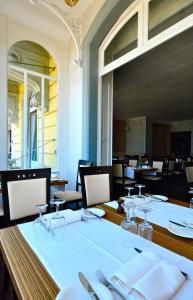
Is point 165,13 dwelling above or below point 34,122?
above

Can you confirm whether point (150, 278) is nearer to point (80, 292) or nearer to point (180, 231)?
point (80, 292)

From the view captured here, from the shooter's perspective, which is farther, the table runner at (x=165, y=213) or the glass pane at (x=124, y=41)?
the glass pane at (x=124, y=41)

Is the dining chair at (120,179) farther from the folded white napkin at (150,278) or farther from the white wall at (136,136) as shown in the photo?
the white wall at (136,136)

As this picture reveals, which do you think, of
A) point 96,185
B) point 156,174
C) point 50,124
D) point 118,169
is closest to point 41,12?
point 50,124

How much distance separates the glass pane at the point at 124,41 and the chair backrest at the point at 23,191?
2594mm

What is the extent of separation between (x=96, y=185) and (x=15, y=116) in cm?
257

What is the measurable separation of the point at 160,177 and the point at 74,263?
196 inches

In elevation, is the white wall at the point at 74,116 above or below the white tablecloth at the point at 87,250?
above

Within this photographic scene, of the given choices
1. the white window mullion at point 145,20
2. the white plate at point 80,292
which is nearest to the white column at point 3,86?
the white window mullion at point 145,20

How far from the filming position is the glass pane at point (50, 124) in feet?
13.8

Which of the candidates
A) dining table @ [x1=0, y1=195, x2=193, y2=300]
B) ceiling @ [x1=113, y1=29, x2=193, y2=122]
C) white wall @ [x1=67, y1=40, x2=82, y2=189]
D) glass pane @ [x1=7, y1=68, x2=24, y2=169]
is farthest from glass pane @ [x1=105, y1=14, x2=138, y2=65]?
dining table @ [x1=0, y1=195, x2=193, y2=300]

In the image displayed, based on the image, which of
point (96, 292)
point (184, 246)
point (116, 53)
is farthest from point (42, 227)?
point (116, 53)

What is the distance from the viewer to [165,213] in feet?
5.04

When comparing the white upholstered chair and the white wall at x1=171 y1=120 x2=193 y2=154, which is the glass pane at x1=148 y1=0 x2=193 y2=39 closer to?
the white upholstered chair
